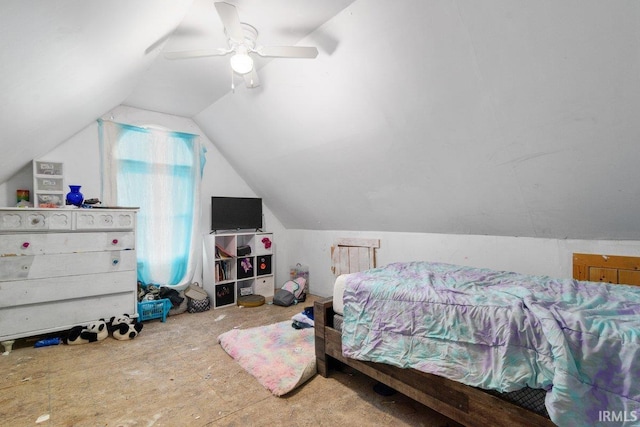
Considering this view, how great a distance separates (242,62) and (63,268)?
257 cm

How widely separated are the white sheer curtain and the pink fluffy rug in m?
1.60

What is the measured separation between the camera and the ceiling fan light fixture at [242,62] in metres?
2.09

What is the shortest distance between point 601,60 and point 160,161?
4221 millimetres

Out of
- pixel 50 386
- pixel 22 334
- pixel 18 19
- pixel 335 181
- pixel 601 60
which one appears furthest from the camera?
pixel 335 181

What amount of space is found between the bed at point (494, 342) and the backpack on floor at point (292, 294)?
1.84 meters

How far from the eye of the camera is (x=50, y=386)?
6.90 ft

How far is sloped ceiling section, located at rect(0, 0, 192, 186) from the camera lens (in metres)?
1.19

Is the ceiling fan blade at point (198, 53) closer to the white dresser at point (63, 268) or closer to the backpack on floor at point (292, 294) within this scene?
the white dresser at point (63, 268)

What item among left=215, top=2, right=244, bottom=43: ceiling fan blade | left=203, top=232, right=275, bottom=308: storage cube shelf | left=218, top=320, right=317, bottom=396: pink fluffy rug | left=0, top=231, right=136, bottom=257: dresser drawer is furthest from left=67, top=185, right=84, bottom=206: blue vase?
left=215, top=2, right=244, bottom=43: ceiling fan blade

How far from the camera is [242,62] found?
82.9 inches

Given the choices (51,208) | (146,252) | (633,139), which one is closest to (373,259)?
(633,139)

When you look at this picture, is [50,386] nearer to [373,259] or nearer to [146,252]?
[146,252]

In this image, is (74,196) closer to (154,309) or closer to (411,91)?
(154,309)

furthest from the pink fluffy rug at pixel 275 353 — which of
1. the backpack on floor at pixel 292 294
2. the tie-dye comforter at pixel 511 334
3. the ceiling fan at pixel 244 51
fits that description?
the ceiling fan at pixel 244 51
